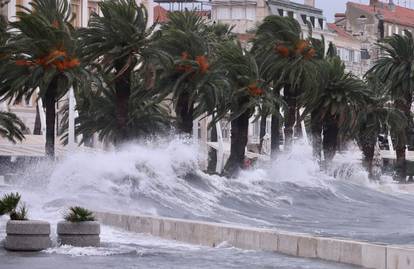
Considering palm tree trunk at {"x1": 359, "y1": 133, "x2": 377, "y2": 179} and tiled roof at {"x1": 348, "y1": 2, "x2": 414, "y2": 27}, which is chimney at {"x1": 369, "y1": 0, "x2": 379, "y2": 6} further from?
palm tree trunk at {"x1": 359, "y1": 133, "x2": 377, "y2": 179}

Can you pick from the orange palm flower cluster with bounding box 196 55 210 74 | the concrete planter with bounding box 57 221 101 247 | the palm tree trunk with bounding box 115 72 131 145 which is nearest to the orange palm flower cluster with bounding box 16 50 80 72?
the palm tree trunk with bounding box 115 72 131 145

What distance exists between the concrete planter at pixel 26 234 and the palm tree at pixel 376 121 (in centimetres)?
5396

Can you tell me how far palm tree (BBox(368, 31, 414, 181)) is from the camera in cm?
7825

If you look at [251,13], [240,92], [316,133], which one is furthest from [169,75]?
[251,13]

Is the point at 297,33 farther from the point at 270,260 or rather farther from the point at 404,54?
the point at 270,260

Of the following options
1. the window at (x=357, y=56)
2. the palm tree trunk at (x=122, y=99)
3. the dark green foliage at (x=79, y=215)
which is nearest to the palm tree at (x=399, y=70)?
the palm tree trunk at (x=122, y=99)

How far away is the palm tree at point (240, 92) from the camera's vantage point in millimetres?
59781

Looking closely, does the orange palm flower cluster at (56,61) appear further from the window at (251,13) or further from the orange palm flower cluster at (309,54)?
the window at (251,13)

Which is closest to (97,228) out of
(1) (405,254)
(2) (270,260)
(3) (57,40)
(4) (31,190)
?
(2) (270,260)

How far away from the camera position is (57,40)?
49.9 metres

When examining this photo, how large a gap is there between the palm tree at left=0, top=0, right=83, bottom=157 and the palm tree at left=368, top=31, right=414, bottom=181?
30.0 meters

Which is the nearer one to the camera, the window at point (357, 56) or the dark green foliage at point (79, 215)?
the dark green foliage at point (79, 215)

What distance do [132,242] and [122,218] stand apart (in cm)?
299

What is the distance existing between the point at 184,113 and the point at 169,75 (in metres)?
2.11
